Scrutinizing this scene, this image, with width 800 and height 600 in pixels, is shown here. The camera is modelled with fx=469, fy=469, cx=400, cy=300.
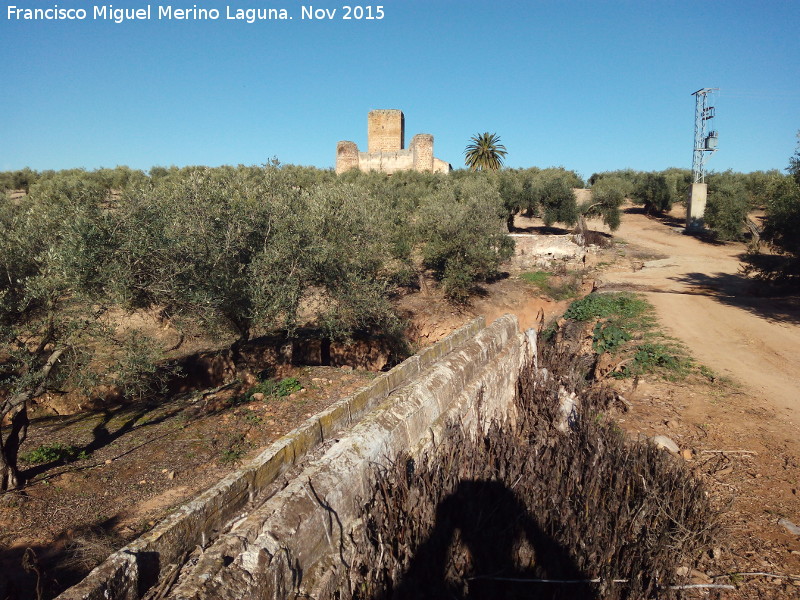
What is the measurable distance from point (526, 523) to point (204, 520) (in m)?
2.06

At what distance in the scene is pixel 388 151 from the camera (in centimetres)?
4031

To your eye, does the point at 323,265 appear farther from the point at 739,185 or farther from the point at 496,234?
the point at 739,185

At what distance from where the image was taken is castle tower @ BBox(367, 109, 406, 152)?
4047 centimetres

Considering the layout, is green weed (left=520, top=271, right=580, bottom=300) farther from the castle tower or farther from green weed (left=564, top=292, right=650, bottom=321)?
the castle tower

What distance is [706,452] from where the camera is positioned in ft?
19.9

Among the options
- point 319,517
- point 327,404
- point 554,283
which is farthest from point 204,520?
point 554,283

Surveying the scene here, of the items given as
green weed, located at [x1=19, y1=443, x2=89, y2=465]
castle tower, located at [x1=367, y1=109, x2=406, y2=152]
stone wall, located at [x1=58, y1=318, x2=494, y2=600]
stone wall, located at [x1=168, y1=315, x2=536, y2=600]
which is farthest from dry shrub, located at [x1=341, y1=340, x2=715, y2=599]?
castle tower, located at [x1=367, y1=109, x2=406, y2=152]

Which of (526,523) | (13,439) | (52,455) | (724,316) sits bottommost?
(52,455)

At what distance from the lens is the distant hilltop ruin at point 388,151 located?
38.4m

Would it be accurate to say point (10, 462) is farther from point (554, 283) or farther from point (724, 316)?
point (554, 283)

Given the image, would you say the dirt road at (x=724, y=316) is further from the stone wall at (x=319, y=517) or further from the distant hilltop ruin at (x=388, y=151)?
the distant hilltop ruin at (x=388, y=151)

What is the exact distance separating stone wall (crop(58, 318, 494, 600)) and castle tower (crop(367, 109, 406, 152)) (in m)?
39.8

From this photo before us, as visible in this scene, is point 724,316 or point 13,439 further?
point 724,316

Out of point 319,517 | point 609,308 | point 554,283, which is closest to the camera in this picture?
point 319,517
